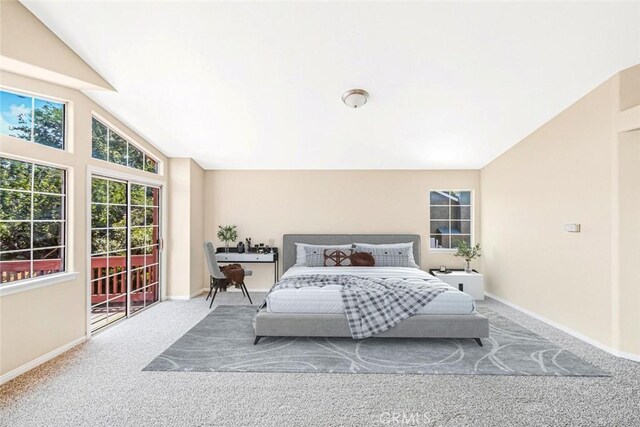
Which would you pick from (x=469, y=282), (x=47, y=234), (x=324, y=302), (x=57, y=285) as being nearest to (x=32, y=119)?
(x=47, y=234)

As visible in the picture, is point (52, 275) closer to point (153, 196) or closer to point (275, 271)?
point (153, 196)

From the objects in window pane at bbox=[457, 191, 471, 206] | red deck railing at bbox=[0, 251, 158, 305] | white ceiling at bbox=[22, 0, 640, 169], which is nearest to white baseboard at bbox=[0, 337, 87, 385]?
red deck railing at bbox=[0, 251, 158, 305]

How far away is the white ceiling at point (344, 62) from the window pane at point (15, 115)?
2.34 ft

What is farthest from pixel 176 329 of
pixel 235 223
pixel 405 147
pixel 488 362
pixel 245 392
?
pixel 405 147

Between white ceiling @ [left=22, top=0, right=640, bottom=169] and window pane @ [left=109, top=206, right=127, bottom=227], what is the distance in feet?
3.69

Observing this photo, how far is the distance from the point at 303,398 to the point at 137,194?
12.9ft

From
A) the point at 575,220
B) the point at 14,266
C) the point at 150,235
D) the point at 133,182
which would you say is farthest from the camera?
the point at 150,235

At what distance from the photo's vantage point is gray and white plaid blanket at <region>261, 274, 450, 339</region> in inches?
139

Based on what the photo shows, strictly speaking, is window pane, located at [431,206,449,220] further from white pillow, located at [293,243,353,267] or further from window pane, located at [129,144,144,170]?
window pane, located at [129,144,144,170]

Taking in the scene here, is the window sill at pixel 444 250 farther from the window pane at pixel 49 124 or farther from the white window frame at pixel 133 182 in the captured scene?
the window pane at pixel 49 124

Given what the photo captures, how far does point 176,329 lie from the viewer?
13.6 ft

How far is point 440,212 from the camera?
20.8 ft

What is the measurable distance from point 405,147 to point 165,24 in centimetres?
359

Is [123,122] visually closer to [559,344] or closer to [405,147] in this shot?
[405,147]
